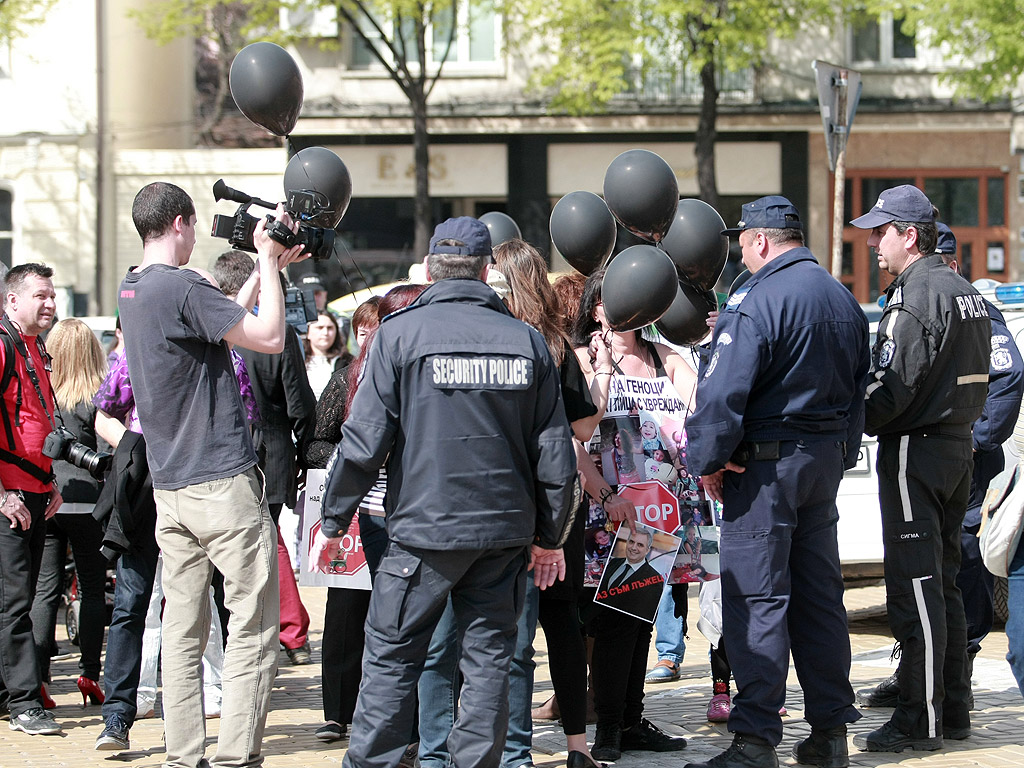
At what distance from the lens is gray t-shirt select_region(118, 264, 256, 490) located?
15.1ft

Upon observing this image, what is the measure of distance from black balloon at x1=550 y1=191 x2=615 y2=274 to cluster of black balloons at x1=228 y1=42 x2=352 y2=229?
1002 millimetres

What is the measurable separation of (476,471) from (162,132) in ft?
78.5

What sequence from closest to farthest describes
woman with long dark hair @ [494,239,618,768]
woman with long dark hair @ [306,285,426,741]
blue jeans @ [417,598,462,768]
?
blue jeans @ [417,598,462,768] → woman with long dark hair @ [494,239,618,768] → woman with long dark hair @ [306,285,426,741]

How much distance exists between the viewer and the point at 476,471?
408 centimetres

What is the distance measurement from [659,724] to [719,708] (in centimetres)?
28

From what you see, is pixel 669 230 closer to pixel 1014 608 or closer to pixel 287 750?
pixel 1014 608

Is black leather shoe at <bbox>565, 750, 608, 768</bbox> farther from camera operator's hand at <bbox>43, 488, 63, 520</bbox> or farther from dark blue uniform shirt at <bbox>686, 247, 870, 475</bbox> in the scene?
camera operator's hand at <bbox>43, 488, 63, 520</bbox>

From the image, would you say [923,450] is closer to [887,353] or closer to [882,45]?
[887,353]

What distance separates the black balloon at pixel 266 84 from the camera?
531 centimetres

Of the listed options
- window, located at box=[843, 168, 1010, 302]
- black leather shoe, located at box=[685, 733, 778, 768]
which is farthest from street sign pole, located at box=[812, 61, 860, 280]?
window, located at box=[843, 168, 1010, 302]

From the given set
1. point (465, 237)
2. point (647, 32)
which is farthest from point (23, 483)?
point (647, 32)

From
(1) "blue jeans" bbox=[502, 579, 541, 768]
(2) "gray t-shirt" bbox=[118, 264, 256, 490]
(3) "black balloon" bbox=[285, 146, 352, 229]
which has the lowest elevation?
(1) "blue jeans" bbox=[502, 579, 541, 768]

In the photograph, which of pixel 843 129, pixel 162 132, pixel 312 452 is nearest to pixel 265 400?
pixel 312 452

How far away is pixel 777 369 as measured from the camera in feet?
15.7
